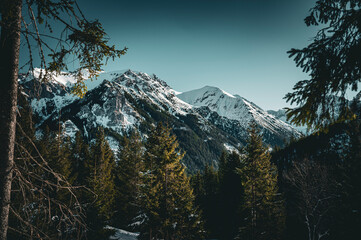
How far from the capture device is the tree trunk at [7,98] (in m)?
2.88

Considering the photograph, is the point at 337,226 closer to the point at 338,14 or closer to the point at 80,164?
the point at 338,14

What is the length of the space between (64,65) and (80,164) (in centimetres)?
2998

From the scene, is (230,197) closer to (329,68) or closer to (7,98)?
(329,68)

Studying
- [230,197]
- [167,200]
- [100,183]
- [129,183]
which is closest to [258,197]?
[167,200]

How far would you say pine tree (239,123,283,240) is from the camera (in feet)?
58.9

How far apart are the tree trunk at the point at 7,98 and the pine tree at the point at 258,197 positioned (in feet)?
60.5

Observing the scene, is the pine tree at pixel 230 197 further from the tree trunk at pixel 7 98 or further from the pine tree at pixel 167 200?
the tree trunk at pixel 7 98

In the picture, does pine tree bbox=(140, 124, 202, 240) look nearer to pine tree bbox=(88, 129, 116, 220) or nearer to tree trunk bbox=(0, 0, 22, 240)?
pine tree bbox=(88, 129, 116, 220)

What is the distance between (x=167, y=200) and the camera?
15695 millimetres

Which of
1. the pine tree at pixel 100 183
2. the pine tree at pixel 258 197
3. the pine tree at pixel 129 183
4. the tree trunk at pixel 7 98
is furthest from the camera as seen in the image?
the pine tree at pixel 129 183

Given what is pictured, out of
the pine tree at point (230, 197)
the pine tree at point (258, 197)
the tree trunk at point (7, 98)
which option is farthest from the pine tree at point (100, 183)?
the tree trunk at point (7, 98)

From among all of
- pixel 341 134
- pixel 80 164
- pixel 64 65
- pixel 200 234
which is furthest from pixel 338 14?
pixel 341 134

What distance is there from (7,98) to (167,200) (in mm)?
14558

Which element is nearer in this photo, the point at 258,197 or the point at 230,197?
the point at 258,197
